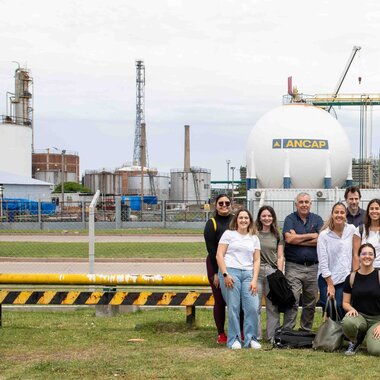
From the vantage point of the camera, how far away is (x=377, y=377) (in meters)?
5.82

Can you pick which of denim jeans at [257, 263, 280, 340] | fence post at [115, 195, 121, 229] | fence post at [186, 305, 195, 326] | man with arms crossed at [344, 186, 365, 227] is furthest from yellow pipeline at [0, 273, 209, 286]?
fence post at [115, 195, 121, 229]

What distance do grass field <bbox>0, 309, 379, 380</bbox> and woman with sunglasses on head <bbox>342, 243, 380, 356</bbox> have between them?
Answer: 25 cm

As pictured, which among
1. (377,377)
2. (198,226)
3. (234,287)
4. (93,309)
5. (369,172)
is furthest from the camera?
(369,172)

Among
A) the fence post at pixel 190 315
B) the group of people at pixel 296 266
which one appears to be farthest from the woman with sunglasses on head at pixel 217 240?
the fence post at pixel 190 315

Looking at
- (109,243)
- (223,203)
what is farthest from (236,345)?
(109,243)

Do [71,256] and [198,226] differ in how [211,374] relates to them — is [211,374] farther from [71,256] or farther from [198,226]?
[198,226]

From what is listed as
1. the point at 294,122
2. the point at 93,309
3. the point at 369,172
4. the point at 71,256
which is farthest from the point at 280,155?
the point at 369,172

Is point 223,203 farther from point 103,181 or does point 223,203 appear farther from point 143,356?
point 103,181

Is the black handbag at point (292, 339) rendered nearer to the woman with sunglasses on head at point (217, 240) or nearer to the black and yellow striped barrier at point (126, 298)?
the woman with sunglasses on head at point (217, 240)

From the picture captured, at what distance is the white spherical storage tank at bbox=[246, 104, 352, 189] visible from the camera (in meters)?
36.7

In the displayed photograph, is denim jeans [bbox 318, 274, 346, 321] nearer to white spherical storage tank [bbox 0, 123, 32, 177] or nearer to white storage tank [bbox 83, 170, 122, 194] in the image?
white spherical storage tank [bbox 0, 123, 32, 177]

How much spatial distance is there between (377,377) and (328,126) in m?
33.3

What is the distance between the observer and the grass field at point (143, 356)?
6.04 metres

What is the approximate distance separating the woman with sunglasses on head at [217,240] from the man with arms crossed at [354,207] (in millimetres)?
1481
